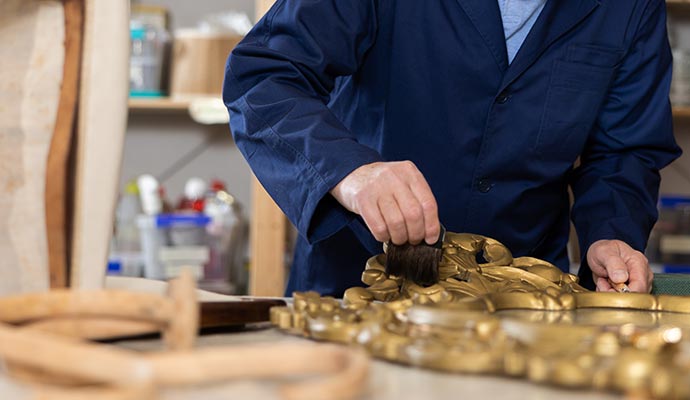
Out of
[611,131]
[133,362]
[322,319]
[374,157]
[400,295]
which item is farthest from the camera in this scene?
[611,131]

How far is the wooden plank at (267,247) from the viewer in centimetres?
218

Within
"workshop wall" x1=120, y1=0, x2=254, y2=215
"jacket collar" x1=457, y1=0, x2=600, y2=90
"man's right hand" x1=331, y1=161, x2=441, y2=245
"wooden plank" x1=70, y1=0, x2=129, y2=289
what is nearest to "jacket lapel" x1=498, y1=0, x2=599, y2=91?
"jacket collar" x1=457, y1=0, x2=600, y2=90

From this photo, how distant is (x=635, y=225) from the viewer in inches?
48.3

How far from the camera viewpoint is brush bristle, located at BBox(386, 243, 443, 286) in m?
0.76

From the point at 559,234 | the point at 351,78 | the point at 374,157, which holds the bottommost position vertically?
the point at 559,234

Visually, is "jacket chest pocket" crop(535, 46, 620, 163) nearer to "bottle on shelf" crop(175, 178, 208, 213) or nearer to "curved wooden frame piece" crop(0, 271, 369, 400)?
"curved wooden frame piece" crop(0, 271, 369, 400)

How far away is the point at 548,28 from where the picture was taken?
1.25m

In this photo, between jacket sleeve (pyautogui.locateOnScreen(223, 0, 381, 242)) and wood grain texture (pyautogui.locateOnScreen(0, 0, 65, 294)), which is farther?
jacket sleeve (pyautogui.locateOnScreen(223, 0, 381, 242))

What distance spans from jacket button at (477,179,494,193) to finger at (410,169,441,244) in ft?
1.34

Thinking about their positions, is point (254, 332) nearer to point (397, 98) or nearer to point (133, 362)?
point (133, 362)

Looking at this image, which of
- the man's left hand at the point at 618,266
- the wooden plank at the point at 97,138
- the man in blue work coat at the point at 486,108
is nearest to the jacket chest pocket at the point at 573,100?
the man in blue work coat at the point at 486,108

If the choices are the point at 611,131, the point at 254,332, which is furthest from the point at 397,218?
the point at 611,131

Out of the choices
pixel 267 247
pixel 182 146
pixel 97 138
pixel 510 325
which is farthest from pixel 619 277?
pixel 182 146

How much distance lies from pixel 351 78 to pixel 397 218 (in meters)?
0.52
